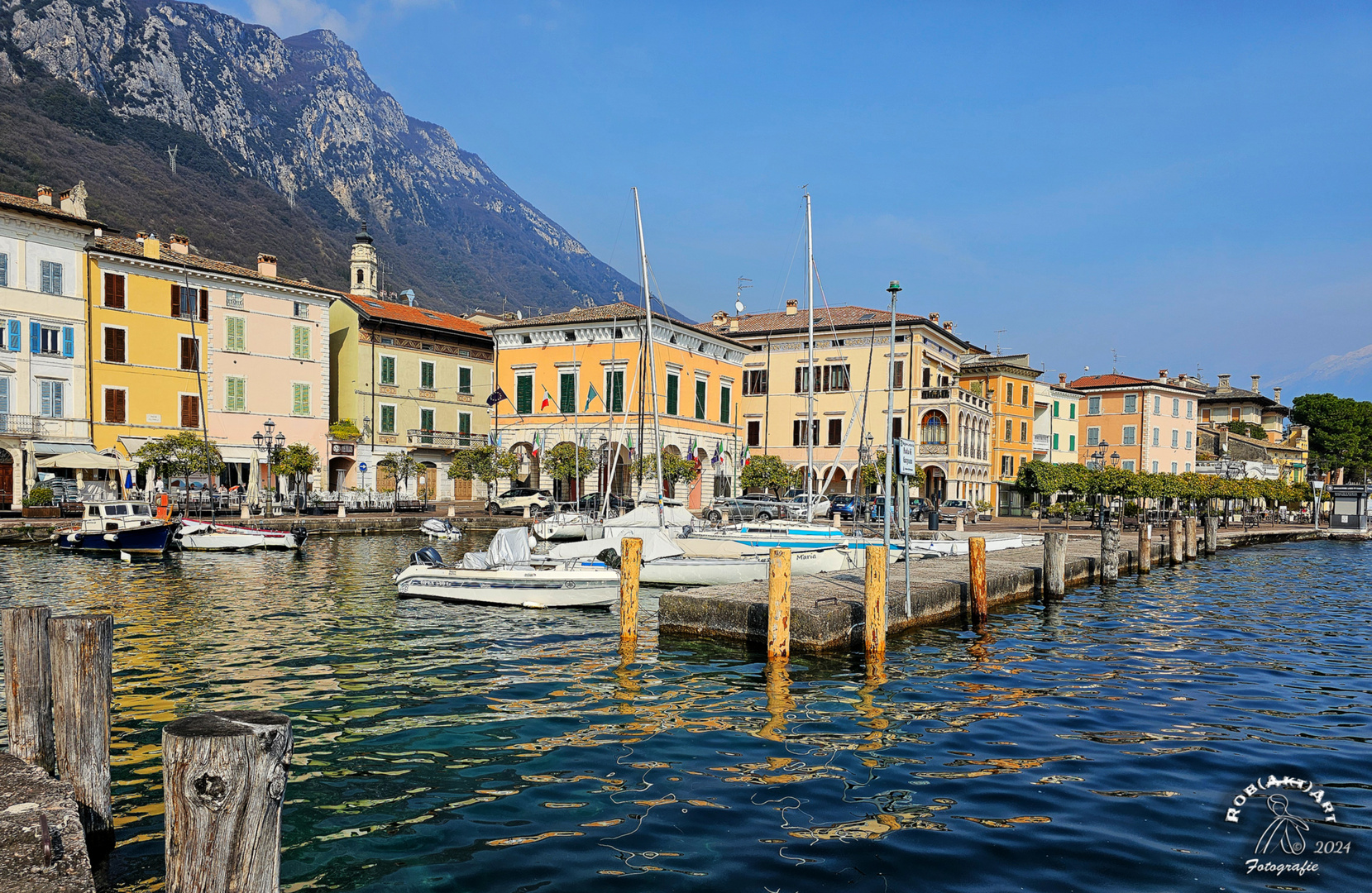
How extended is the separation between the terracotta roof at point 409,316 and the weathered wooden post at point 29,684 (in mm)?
47414

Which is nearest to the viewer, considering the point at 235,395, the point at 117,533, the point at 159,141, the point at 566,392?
the point at 117,533

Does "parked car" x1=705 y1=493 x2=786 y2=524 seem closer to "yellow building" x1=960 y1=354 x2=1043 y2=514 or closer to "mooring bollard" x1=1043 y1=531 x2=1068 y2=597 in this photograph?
"mooring bollard" x1=1043 y1=531 x2=1068 y2=597

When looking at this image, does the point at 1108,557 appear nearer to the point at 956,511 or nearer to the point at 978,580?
the point at 978,580

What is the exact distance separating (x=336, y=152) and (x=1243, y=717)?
21988cm

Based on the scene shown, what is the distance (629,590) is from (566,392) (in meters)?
37.8

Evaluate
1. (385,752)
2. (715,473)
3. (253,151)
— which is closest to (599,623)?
(385,752)

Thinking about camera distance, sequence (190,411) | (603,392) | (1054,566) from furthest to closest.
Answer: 1. (603,392)
2. (190,411)
3. (1054,566)

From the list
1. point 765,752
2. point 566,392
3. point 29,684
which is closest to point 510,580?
point 765,752

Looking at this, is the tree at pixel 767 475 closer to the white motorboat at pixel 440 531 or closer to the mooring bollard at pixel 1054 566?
the white motorboat at pixel 440 531

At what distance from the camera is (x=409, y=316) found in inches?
2168

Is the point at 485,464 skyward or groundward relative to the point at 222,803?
skyward

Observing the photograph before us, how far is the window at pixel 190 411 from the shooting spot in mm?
43406

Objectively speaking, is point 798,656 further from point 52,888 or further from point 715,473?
point 715,473

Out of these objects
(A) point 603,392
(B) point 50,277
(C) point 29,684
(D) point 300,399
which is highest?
(B) point 50,277
